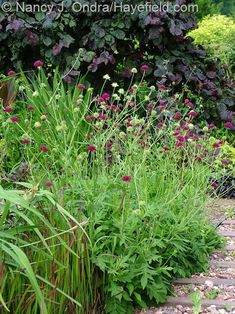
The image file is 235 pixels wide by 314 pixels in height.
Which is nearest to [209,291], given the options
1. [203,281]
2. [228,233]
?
[203,281]

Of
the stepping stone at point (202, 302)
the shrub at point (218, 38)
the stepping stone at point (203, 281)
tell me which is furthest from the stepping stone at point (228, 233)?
the shrub at point (218, 38)

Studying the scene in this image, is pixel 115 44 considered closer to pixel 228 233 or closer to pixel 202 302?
pixel 228 233

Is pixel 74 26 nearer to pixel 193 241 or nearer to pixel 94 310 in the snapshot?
pixel 193 241

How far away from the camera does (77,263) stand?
305 centimetres

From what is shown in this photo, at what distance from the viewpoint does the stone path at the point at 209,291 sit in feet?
11.0

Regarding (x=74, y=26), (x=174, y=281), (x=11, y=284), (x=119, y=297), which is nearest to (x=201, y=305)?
(x=174, y=281)

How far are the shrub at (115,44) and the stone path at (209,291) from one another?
2235mm

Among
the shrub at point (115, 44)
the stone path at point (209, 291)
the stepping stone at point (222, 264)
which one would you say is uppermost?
the shrub at point (115, 44)

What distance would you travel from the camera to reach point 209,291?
353 cm

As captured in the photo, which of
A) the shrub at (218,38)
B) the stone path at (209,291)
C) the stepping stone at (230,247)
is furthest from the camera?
the shrub at (218,38)

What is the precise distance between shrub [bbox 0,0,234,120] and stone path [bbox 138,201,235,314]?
2235 mm

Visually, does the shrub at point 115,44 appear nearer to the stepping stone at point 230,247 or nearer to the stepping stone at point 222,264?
the stepping stone at point 230,247

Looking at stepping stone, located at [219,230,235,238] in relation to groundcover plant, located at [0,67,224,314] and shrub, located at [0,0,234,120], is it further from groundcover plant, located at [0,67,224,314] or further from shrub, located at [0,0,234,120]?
shrub, located at [0,0,234,120]

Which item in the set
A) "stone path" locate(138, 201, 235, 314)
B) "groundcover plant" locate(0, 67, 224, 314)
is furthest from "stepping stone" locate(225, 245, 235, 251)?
"groundcover plant" locate(0, 67, 224, 314)
